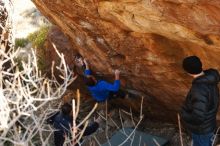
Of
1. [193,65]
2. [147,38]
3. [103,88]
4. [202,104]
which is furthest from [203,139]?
[103,88]

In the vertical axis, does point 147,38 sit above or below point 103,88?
above

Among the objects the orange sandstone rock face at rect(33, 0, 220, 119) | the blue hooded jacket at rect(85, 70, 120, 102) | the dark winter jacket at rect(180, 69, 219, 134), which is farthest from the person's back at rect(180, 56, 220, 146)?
the blue hooded jacket at rect(85, 70, 120, 102)

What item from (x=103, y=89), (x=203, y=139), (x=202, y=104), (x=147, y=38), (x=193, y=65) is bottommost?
(x=103, y=89)

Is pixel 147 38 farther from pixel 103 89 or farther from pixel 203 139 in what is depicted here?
pixel 203 139

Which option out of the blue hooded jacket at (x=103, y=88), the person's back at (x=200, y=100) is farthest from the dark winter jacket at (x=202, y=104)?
the blue hooded jacket at (x=103, y=88)

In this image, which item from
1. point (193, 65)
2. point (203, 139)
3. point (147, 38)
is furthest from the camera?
point (147, 38)

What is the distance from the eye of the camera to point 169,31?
5.62 metres

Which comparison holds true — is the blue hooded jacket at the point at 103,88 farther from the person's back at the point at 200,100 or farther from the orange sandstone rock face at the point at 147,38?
the person's back at the point at 200,100

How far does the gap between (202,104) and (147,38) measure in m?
1.64

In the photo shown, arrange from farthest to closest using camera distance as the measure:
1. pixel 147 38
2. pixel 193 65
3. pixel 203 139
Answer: pixel 147 38 → pixel 203 139 → pixel 193 65

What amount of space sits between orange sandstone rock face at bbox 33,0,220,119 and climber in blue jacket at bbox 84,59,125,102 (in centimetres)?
24

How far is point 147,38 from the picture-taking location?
20.8 feet

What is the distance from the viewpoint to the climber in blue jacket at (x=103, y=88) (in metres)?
7.12

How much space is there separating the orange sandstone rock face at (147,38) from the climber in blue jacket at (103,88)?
0.24 metres
